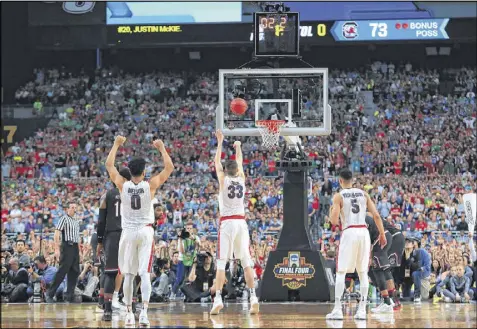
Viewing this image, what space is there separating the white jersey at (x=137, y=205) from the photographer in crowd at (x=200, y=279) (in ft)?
22.3

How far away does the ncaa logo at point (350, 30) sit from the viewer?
36.2 m

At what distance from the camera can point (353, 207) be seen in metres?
13.5

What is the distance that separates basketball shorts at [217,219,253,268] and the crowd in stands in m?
6.13

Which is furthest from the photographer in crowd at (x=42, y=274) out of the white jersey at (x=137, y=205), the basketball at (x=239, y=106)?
the white jersey at (x=137, y=205)

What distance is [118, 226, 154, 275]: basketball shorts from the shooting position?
12.6 metres

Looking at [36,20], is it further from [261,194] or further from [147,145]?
[261,194]

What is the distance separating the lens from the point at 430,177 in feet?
100

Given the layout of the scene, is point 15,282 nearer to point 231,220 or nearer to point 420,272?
point 231,220

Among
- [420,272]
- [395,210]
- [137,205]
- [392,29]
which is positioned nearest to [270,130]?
[420,272]

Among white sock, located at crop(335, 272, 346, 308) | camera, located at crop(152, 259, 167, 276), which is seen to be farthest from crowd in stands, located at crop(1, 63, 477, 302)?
white sock, located at crop(335, 272, 346, 308)

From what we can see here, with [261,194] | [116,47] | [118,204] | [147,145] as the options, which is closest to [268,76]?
[118,204]

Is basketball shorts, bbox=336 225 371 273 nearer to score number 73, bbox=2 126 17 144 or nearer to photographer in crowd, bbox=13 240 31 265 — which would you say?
photographer in crowd, bbox=13 240 31 265

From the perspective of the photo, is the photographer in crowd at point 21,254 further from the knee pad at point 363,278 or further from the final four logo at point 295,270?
the knee pad at point 363,278

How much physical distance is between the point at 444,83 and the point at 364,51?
381 centimetres
